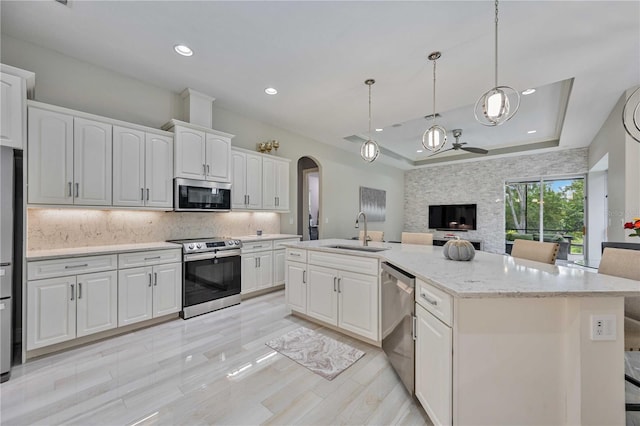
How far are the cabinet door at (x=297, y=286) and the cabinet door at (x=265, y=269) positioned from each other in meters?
0.91

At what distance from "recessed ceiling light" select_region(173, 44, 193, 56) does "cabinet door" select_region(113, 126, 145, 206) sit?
3.41ft

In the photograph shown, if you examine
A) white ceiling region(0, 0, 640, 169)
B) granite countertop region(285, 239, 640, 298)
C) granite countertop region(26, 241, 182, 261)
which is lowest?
granite countertop region(26, 241, 182, 261)

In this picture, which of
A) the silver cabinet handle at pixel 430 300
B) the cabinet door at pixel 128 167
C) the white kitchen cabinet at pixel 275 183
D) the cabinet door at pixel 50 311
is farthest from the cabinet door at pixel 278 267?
the silver cabinet handle at pixel 430 300

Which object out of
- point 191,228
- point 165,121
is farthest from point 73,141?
point 191,228

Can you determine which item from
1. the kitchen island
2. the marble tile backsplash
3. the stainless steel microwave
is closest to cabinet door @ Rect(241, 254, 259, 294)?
the marble tile backsplash

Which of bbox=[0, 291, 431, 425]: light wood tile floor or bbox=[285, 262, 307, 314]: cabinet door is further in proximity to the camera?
bbox=[285, 262, 307, 314]: cabinet door

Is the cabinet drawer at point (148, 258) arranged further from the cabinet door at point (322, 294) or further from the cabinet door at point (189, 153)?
the cabinet door at point (322, 294)

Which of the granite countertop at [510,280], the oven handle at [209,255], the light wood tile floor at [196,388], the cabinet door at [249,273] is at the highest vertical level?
the granite countertop at [510,280]

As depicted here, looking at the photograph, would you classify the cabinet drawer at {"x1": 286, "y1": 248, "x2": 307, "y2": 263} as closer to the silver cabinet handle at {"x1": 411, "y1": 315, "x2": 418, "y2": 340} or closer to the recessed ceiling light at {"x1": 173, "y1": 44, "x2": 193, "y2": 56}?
the silver cabinet handle at {"x1": 411, "y1": 315, "x2": 418, "y2": 340}

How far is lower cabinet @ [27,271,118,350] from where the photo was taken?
2.28 meters

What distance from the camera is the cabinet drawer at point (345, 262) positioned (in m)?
2.50

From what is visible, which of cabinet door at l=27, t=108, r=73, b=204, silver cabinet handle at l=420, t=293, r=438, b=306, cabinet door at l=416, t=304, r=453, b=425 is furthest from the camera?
cabinet door at l=27, t=108, r=73, b=204

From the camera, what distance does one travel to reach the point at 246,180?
4215 millimetres

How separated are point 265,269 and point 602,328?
12.0ft
